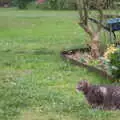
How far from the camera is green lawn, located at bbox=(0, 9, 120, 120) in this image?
6188 mm

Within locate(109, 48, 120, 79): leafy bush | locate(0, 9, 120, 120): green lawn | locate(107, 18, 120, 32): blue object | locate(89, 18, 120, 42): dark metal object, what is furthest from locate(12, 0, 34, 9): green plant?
locate(109, 48, 120, 79): leafy bush

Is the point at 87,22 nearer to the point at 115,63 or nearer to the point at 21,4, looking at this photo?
the point at 115,63

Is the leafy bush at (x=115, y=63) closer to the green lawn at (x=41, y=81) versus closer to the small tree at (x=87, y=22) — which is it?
the green lawn at (x=41, y=81)

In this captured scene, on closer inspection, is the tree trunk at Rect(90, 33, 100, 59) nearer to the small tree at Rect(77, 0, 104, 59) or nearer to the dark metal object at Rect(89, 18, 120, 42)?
the small tree at Rect(77, 0, 104, 59)

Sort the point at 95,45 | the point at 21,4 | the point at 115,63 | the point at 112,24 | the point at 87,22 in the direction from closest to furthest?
the point at 115,63 → the point at 95,45 → the point at 112,24 → the point at 87,22 → the point at 21,4

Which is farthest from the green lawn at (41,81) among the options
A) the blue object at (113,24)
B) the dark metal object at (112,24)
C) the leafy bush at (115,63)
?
the blue object at (113,24)

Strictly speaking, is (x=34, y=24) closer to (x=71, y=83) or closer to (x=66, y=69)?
(x=66, y=69)

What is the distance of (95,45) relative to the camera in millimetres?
10828

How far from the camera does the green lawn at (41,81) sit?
6.19 m

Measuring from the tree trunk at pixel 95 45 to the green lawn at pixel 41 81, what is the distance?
2.34 ft

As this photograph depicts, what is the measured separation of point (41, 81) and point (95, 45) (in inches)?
107

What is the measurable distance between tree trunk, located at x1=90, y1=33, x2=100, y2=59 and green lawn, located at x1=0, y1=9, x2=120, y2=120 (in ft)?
2.34

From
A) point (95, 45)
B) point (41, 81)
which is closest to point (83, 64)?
point (95, 45)

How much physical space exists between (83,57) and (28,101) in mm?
4164
